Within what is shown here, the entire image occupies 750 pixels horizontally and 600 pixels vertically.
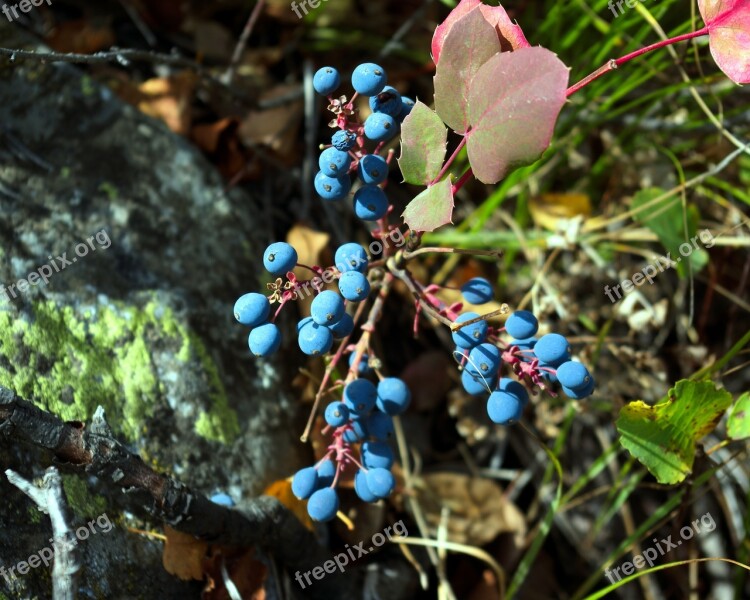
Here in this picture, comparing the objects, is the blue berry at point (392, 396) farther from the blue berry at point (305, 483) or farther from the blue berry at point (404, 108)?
the blue berry at point (404, 108)

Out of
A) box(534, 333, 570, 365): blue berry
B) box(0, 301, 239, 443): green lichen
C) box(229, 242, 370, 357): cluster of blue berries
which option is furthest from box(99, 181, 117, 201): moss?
box(534, 333, 570, 365): blue berry

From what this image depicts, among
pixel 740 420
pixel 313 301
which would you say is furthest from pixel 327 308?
pixel 740 420

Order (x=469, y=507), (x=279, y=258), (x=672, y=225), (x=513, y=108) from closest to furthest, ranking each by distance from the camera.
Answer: (x=513, y=108) → (x=279, y=258) → (x=672, y=225) → (x=469, y=507)

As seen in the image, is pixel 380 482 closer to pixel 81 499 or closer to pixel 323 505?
pixel 323 505

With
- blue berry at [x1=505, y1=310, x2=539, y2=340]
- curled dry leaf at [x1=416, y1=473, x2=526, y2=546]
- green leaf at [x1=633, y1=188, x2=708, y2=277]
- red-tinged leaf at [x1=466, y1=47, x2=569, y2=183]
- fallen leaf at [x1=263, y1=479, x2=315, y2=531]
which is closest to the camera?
red-tinged leaf at [x1=466, y1=47, x2=569, y2=183]

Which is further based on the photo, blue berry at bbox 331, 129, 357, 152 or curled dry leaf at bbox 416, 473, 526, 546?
curled dry leaf at bbox 416, 473, 526, 546

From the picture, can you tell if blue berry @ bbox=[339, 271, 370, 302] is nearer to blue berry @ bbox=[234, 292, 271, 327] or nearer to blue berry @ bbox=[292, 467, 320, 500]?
blue berry @ bbox=[234, 292, 271, 327]
